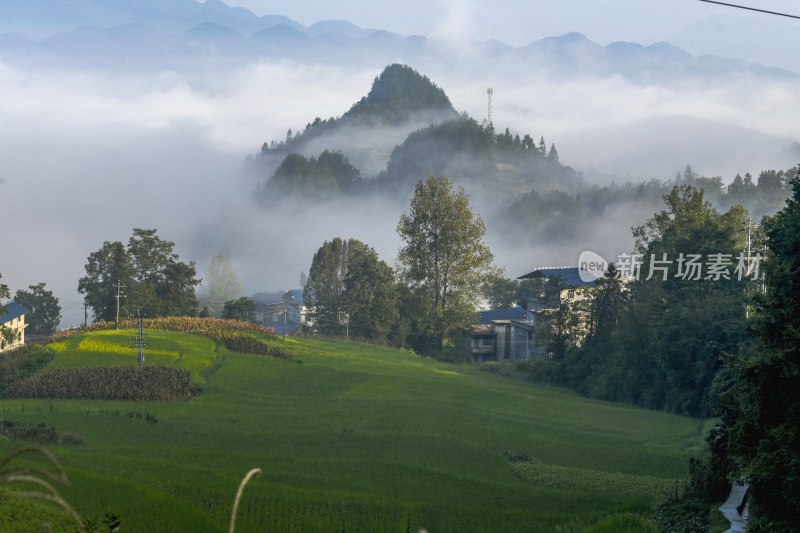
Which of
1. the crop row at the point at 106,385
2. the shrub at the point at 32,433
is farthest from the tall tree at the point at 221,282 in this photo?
the shrub at the point at 32,433

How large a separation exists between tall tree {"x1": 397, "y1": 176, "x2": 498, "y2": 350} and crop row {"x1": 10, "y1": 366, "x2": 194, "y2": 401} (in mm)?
25392

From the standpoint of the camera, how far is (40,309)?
181ft

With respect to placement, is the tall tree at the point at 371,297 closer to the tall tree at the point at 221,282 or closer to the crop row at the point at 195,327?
the crop row at the point at 195,327

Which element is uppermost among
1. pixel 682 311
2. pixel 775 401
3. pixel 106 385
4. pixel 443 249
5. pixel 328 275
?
pixel 443 249

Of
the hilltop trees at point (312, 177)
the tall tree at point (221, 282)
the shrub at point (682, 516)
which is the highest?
the hilltop trees at point (312, 177)

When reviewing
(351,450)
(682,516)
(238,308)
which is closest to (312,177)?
(238,308)

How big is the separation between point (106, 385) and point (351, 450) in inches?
435

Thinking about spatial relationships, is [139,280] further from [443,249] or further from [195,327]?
[443,249]

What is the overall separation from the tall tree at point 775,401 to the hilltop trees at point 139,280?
3945 centimetres

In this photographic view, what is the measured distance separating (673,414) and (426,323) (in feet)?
70.6

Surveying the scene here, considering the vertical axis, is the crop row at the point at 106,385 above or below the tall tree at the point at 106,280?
below

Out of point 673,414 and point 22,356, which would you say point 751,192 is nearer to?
point 673,414

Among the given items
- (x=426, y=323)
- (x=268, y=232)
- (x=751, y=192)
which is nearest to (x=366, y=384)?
(x=426, y=323)

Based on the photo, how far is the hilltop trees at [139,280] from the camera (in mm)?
49156
